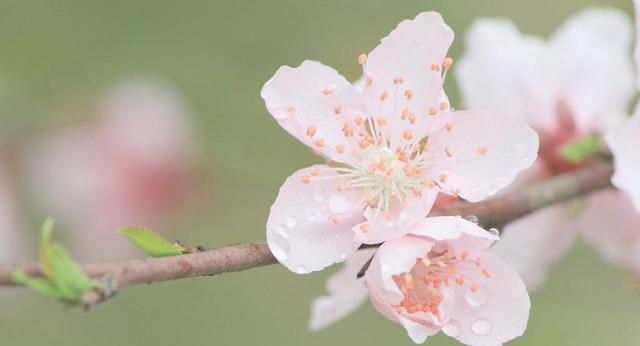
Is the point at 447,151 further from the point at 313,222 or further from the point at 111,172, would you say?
the point at 111,172

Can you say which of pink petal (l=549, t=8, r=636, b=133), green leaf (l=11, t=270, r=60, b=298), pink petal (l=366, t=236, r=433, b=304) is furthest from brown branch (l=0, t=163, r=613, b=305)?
pink petal (l=549, t=8, r=636, b=133)

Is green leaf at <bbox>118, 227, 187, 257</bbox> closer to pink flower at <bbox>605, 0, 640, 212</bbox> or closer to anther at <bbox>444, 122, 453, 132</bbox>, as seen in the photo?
anther at <bbox>444, 122, 453, 132</bbox>

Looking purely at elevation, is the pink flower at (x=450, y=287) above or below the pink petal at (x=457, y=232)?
below

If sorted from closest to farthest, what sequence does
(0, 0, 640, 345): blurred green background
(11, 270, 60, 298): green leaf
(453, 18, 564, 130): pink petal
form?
(11, 270, 60, 298): green leaf < (453, 18, 564, 130): pink petal < (0, 0, 640, 345): blurred green background

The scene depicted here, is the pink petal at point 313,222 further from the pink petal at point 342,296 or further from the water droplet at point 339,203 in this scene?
the pink petal at point 342,296

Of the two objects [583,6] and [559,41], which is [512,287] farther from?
[583,6]

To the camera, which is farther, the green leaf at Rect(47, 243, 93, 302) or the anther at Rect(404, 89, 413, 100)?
the anther at Rect(404, 89, 413, 100)

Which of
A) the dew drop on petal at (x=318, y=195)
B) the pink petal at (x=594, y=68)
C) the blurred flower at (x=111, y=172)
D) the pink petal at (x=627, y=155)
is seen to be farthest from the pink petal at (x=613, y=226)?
the blurred flower at (x=111, y=172)
